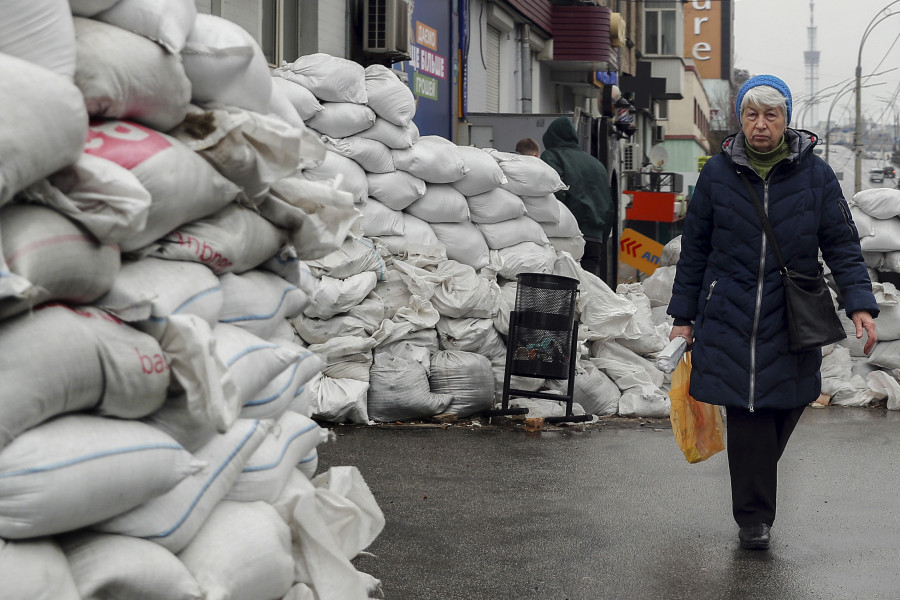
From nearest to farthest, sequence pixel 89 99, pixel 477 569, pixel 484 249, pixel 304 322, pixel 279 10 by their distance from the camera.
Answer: pixel 89 99, pixel 477 569, pixel 304 322, pixel 484 249, pixel 279 10

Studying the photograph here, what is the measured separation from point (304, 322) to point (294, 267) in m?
4.61

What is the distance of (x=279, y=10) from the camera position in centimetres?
1160

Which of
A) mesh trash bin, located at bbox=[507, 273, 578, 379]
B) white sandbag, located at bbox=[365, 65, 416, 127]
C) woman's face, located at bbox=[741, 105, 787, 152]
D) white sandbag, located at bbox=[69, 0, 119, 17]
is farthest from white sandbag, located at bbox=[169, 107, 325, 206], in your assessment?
white sandbag, located at bbox=[365, 65, 416, 127]

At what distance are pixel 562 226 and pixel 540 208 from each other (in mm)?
375

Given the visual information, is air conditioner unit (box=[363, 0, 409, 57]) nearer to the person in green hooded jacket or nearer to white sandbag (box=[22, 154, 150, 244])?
the person in green hooded jacket

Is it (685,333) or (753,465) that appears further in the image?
(685,333)

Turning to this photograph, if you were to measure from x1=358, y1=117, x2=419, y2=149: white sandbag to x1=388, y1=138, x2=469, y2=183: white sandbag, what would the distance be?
0.07m

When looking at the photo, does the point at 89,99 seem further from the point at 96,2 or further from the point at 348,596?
the point at 348,596

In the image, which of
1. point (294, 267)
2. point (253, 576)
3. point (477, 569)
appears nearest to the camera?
point (253, 576)

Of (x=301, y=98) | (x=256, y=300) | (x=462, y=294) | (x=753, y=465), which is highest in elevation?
(x=301, y=98)

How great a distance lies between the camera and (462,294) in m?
8.67

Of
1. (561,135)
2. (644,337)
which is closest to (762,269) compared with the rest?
(644,337)

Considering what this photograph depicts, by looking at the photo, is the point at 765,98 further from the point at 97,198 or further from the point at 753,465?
the point at 97,198

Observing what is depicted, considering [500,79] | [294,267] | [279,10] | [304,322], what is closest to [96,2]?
[294,267]
